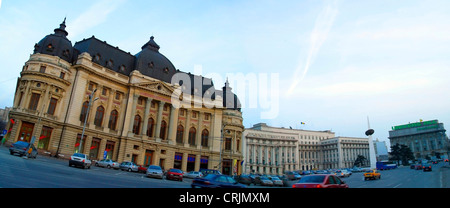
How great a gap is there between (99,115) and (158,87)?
480 inches

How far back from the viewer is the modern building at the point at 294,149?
4604 inches

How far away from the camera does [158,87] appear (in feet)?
172

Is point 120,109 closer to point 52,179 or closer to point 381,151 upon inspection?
point 52,179

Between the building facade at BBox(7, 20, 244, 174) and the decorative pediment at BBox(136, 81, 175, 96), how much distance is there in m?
0.20

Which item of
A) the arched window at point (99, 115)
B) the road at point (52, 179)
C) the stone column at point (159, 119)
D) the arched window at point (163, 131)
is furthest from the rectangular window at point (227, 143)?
the road at point (52, 179)

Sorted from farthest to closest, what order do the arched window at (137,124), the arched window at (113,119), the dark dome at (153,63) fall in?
the dark dome at (153,63), the arched window at (137,124), the arched window at (113,119)

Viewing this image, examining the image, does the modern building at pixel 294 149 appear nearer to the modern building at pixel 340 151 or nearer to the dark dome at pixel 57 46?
the modern building at pixel 340 151

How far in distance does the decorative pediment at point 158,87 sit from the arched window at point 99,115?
767 cm

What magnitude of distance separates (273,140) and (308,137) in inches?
1161

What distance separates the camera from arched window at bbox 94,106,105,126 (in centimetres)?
4553

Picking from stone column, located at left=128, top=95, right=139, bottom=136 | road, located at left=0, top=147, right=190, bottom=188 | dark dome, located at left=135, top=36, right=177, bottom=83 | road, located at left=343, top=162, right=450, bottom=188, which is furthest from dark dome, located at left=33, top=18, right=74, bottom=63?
road, located at left=343, top=162, right=450, bottom=188

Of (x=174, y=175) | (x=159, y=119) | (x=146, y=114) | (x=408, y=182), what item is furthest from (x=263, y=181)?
(x=146, y=114)

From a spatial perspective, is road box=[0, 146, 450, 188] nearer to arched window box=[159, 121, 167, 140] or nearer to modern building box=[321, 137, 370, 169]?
arched window box=[159, 121, 167, 140]
